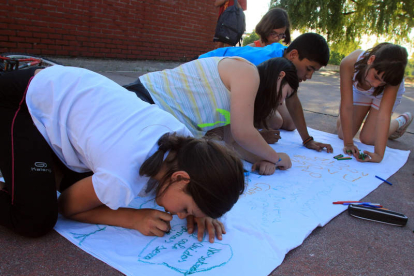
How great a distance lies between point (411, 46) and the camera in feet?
28.4

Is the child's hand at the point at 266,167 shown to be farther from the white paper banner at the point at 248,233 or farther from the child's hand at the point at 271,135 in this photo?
the child's hand at the point at 271,135

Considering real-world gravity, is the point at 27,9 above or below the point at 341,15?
below

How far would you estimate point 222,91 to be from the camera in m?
1.66

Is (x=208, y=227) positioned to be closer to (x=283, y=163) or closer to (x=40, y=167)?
(x=40, y=167)

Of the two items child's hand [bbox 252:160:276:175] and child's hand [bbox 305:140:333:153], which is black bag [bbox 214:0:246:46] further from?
child's hand [bbox 252:160:276:175]

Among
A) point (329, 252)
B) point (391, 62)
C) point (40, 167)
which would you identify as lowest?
point (329, 252)

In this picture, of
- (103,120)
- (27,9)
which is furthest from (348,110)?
(27,9)

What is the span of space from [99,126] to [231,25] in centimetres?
310

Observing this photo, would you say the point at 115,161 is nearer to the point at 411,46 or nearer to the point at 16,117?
the point at 16,117

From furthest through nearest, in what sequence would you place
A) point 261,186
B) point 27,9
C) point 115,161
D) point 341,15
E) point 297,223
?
1. point 341,15
2. point 27,9
3. point 261,186
4. point 297,223
5. point 115,161

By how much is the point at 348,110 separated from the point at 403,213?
1.04 meters

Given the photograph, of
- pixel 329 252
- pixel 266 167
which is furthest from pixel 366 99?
pixel 329 252

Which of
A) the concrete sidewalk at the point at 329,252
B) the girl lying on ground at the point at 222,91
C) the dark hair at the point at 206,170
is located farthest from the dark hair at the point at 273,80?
the dark hair at the point at 206,170

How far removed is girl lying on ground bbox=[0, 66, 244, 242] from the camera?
989 millimetres
